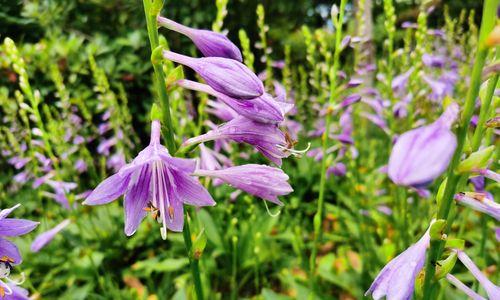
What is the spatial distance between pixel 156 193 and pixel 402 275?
0.78 m

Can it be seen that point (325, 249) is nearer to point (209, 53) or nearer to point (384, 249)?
point (384, 249)


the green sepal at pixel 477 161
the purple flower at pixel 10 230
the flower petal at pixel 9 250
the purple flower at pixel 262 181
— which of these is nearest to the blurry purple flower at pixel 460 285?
the green sepal at pixel 477 161

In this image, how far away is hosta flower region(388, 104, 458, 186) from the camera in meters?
0.73

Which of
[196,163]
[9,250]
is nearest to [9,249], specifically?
[9,250]

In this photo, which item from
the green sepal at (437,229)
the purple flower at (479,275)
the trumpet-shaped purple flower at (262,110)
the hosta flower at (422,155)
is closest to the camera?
the hosta flower at (422,155)

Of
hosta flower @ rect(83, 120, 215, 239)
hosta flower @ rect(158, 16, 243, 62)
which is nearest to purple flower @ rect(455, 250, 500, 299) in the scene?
hosta flower @ rect(83, 120, 215, 239)

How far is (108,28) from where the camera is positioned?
6.47 metres

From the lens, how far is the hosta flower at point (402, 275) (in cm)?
105

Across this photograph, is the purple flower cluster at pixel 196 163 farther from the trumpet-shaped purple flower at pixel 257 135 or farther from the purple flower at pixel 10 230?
the purple flower at pixel 10 230

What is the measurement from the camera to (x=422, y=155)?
75 cm

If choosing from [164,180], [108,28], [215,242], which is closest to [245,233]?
[215,242]

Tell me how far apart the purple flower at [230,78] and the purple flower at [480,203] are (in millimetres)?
577

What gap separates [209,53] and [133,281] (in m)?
2.74

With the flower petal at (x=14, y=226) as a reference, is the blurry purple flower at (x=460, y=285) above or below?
below
